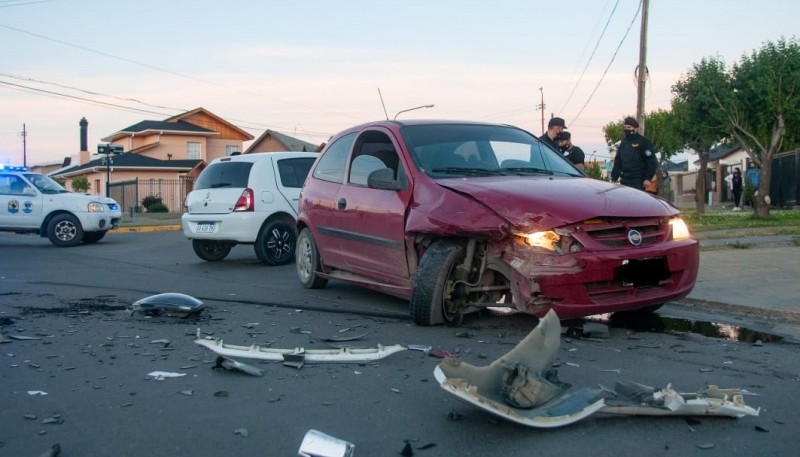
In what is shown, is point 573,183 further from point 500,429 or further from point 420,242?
point 500,429

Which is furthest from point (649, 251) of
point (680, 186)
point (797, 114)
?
point (680, 186)

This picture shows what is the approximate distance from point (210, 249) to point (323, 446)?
912cm

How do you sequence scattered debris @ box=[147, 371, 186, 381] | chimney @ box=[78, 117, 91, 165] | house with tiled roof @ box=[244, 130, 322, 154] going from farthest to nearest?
chimney @ box=[78, 117, 91, 165] → house with tiled roof @ box=[244, 130, 322, 154] → scattered debris @ box=[147, 371, 186, 381]

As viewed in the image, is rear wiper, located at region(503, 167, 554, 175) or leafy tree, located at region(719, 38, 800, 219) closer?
rear wiper, located at region(503, 167, 554, 175)

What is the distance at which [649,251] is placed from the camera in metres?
5.50

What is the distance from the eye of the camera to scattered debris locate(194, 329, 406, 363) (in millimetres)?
4840

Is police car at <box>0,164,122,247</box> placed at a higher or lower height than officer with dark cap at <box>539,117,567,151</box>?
lower

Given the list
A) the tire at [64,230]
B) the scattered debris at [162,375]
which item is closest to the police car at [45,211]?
the tire at [64,230]

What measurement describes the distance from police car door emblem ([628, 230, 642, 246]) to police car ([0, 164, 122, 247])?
44.6 feet

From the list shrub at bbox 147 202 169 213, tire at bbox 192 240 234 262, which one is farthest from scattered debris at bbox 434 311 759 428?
shrub at bbox 147 202 169 213

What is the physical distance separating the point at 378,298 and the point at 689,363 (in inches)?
141

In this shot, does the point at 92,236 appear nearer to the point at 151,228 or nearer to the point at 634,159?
the point at 151,228

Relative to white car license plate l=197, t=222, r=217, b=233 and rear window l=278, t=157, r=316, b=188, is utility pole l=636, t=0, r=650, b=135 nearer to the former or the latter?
rear window l=278, t=157, r=316, b=188

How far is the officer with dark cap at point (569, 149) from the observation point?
10.1 metres
